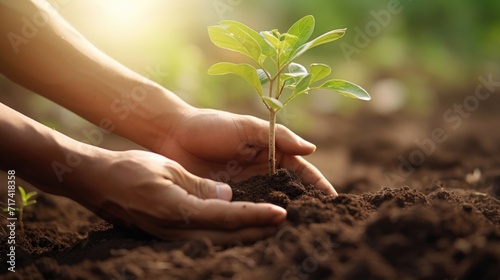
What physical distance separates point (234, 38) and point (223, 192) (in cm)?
52

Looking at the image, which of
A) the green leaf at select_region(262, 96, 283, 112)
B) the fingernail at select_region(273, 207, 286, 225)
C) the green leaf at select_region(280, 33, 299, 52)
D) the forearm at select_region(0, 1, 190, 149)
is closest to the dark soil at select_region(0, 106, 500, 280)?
the fingernail at select_region(273, 207, 286, 225)

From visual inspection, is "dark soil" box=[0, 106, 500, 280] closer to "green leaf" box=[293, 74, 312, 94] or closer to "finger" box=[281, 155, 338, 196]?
"finger" box=[281, 155, 338, 196]

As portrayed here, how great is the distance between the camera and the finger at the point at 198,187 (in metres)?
2.00

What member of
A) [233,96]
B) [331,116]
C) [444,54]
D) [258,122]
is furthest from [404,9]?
[258,122]

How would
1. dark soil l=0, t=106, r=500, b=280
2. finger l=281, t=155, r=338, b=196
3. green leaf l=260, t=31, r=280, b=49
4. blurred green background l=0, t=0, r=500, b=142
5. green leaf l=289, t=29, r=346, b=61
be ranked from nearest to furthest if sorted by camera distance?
dark soil l=0, t=106, r=500, b=280, green leaf l=289, t=29, r=346, b=61, green leaf l=260, t=31, r=280, b=49, finger l=281, t=155, r=338, b=196, blurred green background l=0, t=0, r=500, b=142

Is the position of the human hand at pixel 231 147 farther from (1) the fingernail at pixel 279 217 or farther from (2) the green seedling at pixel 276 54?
(1) the fingernail at pixel 279 217

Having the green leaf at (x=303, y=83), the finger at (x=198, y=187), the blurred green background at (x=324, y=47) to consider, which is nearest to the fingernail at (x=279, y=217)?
the finger at (x=198, y=187)

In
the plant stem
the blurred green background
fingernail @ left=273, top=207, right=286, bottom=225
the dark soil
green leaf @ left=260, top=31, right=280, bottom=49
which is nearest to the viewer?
the dark soil

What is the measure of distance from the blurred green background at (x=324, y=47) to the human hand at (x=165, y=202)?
8.30 feet

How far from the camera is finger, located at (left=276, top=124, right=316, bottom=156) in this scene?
2.41m

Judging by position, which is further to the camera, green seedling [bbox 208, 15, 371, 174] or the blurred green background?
the blurred green background

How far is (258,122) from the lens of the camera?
8.18ft

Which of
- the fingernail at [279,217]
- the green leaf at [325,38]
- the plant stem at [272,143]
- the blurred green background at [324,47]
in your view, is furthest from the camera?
the blurred green background at [324,47]

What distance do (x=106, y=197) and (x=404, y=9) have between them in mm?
4542
